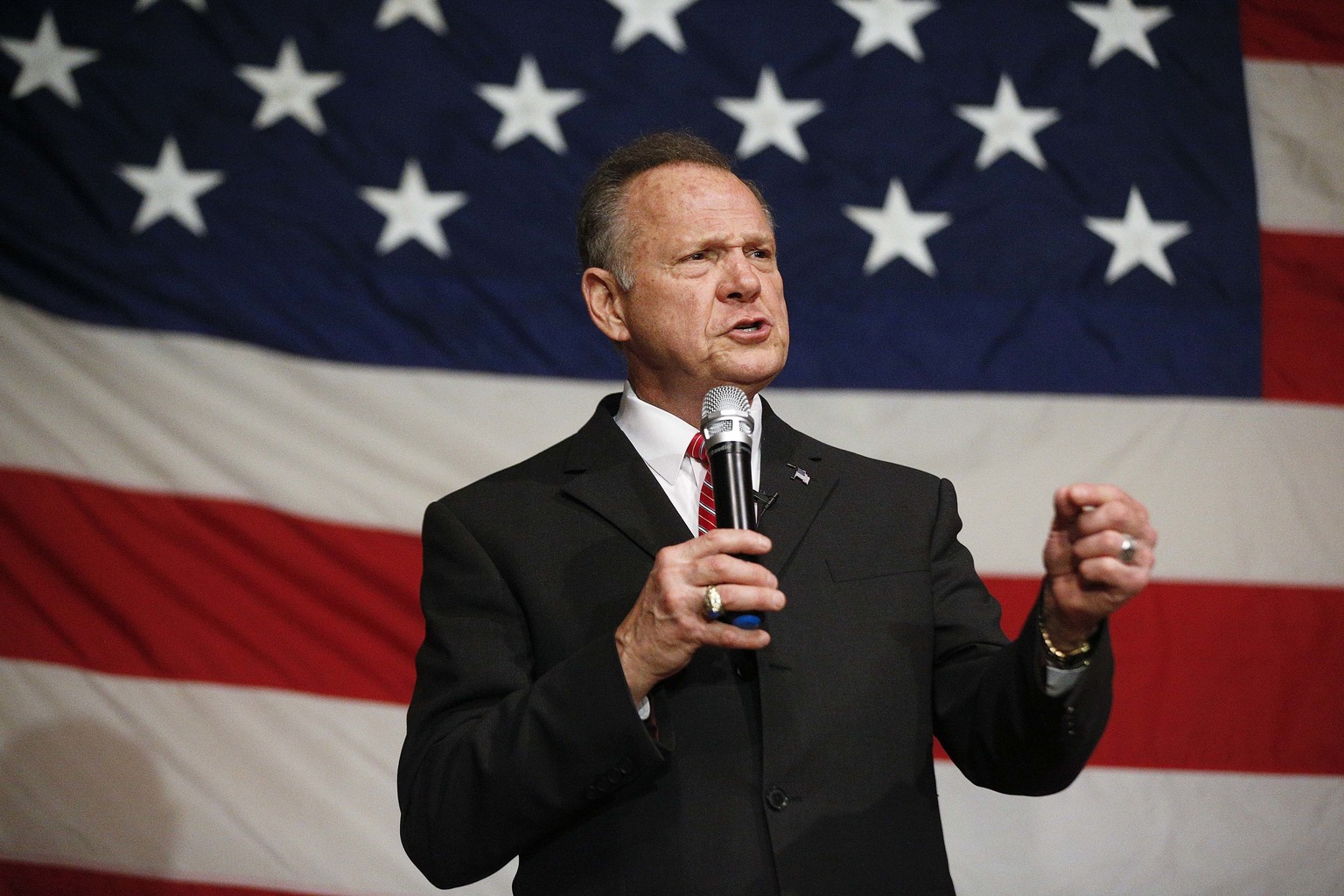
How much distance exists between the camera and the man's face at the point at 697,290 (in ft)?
5.12

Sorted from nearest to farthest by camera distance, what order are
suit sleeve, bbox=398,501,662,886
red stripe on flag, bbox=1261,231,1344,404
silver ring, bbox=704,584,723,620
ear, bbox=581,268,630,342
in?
silver ring, bbox=704,584,723,620 < suit sleeve, bbox=398,501,662,886 < ear, bbox=581,268,630,342 < red stripe on flag, bbox=1261,231,1344,404

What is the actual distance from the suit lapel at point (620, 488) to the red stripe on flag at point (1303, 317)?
6.07 ft

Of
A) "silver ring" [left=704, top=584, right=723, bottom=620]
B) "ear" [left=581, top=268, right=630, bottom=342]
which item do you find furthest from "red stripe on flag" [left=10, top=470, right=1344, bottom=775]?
"silver ring" [left=704, top=584, right=723, bottom=620]

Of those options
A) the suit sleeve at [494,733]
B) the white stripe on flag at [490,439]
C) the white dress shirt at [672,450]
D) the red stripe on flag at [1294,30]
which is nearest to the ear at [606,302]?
the white dress shirt at [672,450]

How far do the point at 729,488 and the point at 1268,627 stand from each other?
1925mm

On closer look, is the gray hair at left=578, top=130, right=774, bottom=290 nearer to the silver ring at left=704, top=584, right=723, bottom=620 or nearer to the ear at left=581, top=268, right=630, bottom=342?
the ear at left=581, top=268, right=630, bottom=342

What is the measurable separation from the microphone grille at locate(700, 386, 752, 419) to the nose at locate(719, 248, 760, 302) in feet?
0.94

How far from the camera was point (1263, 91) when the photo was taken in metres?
2.93

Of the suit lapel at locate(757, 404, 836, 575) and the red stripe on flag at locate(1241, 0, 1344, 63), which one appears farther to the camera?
the red stripe on flag at locate(1241, 0, 1344, 63)

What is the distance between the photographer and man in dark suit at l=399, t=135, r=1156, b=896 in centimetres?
120

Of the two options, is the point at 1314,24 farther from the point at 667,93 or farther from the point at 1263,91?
the point at 667,93

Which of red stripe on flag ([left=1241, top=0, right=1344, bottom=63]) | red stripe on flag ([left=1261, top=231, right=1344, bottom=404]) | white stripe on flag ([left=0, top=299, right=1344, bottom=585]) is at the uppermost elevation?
red stripe on flag ([left=1241, top=0, right=1344, bottom=63])

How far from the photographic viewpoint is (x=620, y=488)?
4.90 ft

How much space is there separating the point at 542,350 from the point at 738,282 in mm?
1274
